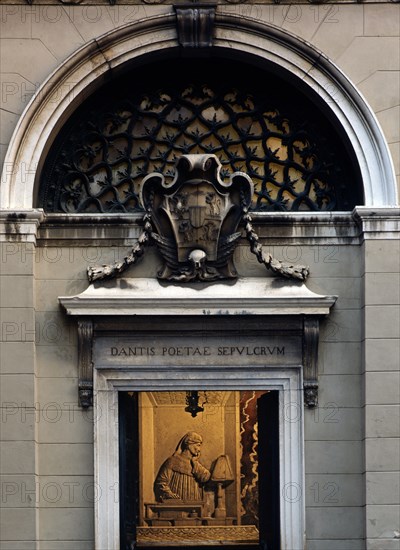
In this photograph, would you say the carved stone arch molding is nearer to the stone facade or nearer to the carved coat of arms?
the stone facade

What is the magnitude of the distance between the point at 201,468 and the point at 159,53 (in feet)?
17.8

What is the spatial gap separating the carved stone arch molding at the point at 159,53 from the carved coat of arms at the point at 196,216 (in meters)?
1.41

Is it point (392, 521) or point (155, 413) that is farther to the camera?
point (155, 413)

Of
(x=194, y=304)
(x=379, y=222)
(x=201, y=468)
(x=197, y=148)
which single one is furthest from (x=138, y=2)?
(x=201, y=468)

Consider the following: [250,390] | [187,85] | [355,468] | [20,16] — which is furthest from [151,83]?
[355,468]

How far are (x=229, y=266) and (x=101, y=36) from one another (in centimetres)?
329

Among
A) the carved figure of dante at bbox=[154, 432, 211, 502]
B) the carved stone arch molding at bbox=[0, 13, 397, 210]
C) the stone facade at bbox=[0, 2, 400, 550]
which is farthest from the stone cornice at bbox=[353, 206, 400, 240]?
the carved figure of dante at bbox=[154, 432, 211, 502]

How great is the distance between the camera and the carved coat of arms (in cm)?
2134

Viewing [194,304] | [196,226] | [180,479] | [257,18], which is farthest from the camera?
[180,479]

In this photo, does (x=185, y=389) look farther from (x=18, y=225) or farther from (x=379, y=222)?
(x=379, y=222)

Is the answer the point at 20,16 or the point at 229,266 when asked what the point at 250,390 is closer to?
the point at 229,266

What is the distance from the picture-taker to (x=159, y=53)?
21719 millimetres

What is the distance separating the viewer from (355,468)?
21.1 m

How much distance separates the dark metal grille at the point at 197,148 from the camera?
21953 millimetres
